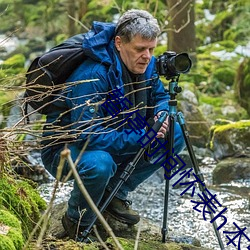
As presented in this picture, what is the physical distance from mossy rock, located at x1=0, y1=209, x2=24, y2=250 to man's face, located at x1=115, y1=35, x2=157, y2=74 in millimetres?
1175

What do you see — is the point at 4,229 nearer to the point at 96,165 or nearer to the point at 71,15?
the point at 96,165

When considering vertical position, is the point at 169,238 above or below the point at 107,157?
below

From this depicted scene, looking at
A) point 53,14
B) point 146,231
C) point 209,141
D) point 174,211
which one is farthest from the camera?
point 53,14

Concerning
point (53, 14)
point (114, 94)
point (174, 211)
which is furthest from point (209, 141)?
point (53, 14)

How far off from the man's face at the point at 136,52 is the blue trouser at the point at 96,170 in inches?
17.5

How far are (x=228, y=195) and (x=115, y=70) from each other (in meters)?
2.82

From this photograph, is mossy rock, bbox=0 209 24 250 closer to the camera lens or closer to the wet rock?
the wet rock

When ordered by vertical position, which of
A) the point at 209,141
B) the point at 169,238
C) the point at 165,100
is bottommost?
the point at 209,141

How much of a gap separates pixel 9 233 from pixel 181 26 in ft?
27.9

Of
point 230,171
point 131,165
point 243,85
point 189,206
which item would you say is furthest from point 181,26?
point 131,165

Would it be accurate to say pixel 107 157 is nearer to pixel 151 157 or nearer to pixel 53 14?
pixel 151 157

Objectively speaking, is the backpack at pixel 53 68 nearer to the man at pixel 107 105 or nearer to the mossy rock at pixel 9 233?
the man at pixel 107 105

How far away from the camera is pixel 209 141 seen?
7.62m

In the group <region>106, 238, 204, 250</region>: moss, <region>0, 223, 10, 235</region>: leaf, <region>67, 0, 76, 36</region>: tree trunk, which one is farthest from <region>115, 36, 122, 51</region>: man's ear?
<region>67, 0, 76, 36</region>: tree trunk
